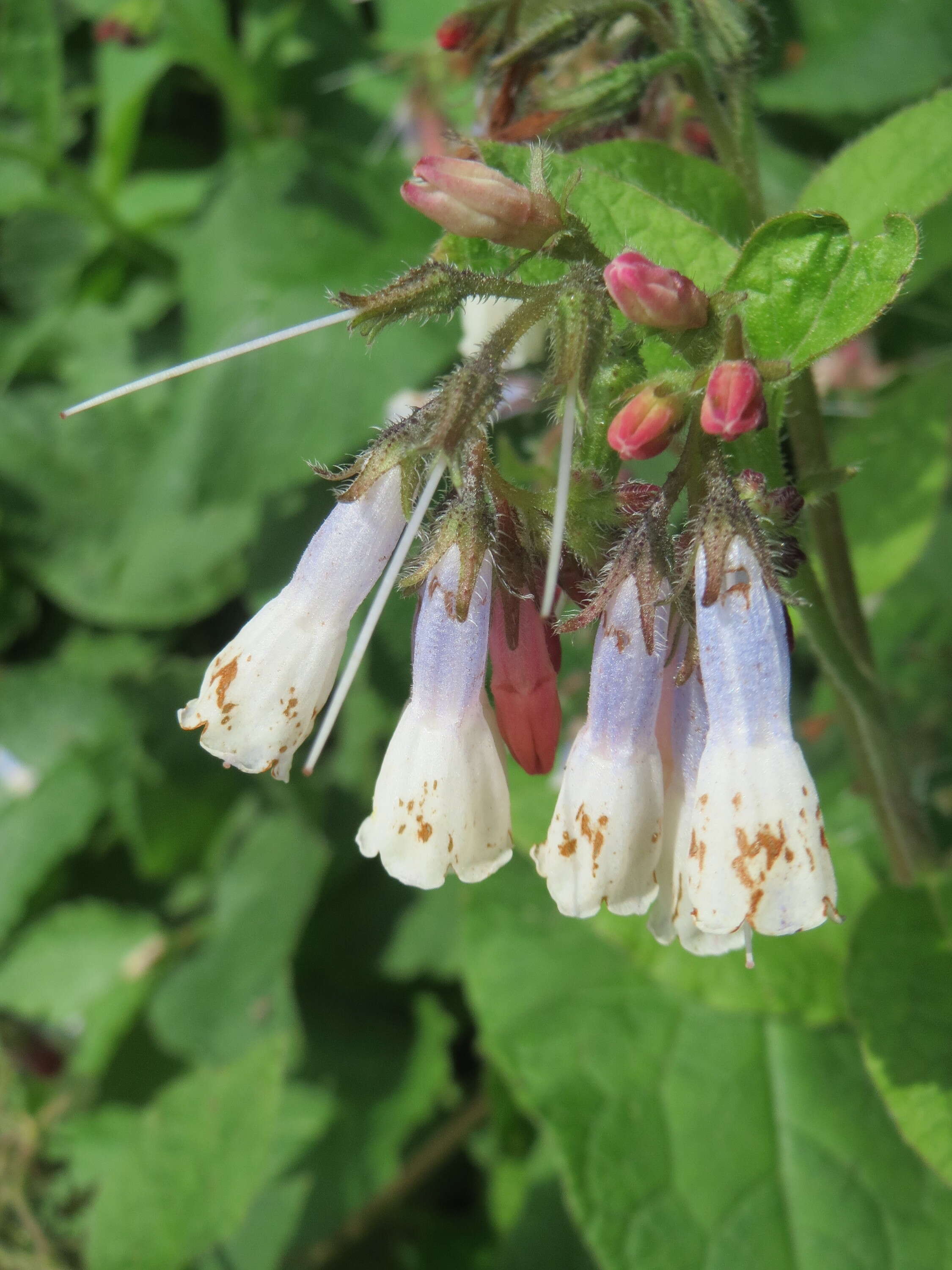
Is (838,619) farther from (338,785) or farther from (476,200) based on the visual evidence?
(338,785)

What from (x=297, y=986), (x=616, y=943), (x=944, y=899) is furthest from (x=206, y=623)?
(x=944, y=899)

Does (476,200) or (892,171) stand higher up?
(476,200)

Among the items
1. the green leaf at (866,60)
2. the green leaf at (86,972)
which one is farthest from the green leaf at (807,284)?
the green leaf at (86,972)

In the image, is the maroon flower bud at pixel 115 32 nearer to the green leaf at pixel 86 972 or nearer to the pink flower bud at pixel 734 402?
the green leaf at pixel 86 972

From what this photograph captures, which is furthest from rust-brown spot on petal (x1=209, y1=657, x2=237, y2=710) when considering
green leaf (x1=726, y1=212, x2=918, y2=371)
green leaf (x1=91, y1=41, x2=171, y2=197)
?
green leaf (x1=91, y1=41, x2=171, y2=197)

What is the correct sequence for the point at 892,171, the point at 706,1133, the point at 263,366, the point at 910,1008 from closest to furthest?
the point at 892,171, the point at 910,1008, the point at 706,1133, the point at 263,366

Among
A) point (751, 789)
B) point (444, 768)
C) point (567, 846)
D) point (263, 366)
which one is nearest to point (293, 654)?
point (444, 768)
